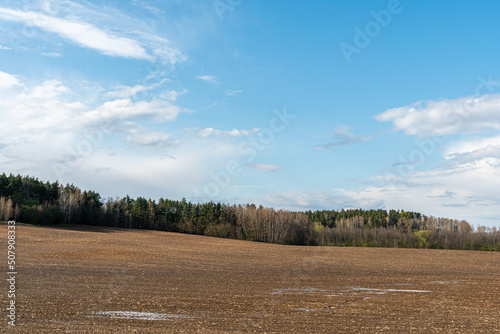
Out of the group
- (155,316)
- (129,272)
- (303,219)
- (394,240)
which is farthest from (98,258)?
(394,240)

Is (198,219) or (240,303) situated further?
(198,219)

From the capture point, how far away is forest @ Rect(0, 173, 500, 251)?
273ft

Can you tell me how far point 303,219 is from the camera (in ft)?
309

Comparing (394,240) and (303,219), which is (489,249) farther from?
(303,219)

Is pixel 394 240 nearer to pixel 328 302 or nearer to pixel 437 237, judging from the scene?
pixel 437 237

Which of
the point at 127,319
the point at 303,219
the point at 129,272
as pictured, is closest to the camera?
the point at 127,319

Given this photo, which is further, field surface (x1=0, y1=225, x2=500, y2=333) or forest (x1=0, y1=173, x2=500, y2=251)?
forest (x1=0, y1=173, x2=500, y2=251)

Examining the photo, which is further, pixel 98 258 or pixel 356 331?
pixel 98 258

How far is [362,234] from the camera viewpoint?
100875 mm

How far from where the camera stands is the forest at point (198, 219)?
8319cm

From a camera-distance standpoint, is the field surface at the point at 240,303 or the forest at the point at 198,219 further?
the forest at the point at 198,219

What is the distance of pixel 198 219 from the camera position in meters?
98.4

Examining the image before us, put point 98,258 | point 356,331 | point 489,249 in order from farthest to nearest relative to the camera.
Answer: point 489,249 < point 98,258 < point 356,331

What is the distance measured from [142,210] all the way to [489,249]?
8042 centimetres
